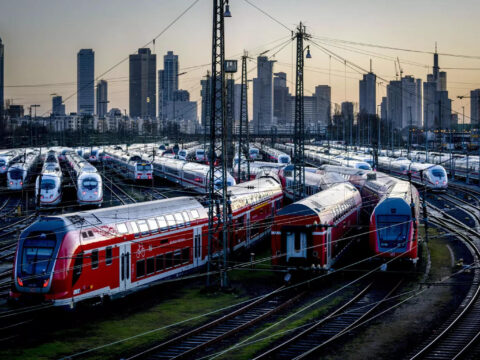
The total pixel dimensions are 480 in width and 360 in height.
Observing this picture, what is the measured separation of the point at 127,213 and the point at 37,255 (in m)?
4.43

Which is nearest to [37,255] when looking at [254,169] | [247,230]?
[247,230]

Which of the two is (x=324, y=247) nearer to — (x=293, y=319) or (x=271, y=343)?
(x=293, y=319)

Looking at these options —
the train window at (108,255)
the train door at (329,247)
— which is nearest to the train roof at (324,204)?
the train door at (329,247)

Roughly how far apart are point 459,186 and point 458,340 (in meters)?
46.2

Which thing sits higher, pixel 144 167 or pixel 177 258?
pixel 144 167

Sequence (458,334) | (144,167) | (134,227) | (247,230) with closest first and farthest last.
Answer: (458,334)
(134,227)
(247,230)
(144,167)

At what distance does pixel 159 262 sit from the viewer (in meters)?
23.0

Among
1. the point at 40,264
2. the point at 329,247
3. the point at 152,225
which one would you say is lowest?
the point at 329,247

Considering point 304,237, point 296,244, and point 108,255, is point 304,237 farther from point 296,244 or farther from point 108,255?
point 108,255

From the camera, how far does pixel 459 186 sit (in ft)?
198

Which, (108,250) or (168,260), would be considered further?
(168,260)

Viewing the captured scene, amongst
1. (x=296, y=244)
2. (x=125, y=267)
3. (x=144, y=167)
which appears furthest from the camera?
(x=144, y=167)

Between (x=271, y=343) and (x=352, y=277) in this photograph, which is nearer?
(x=271, y=343)

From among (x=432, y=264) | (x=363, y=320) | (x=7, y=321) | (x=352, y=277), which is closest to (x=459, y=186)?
(x=432, y=264)
